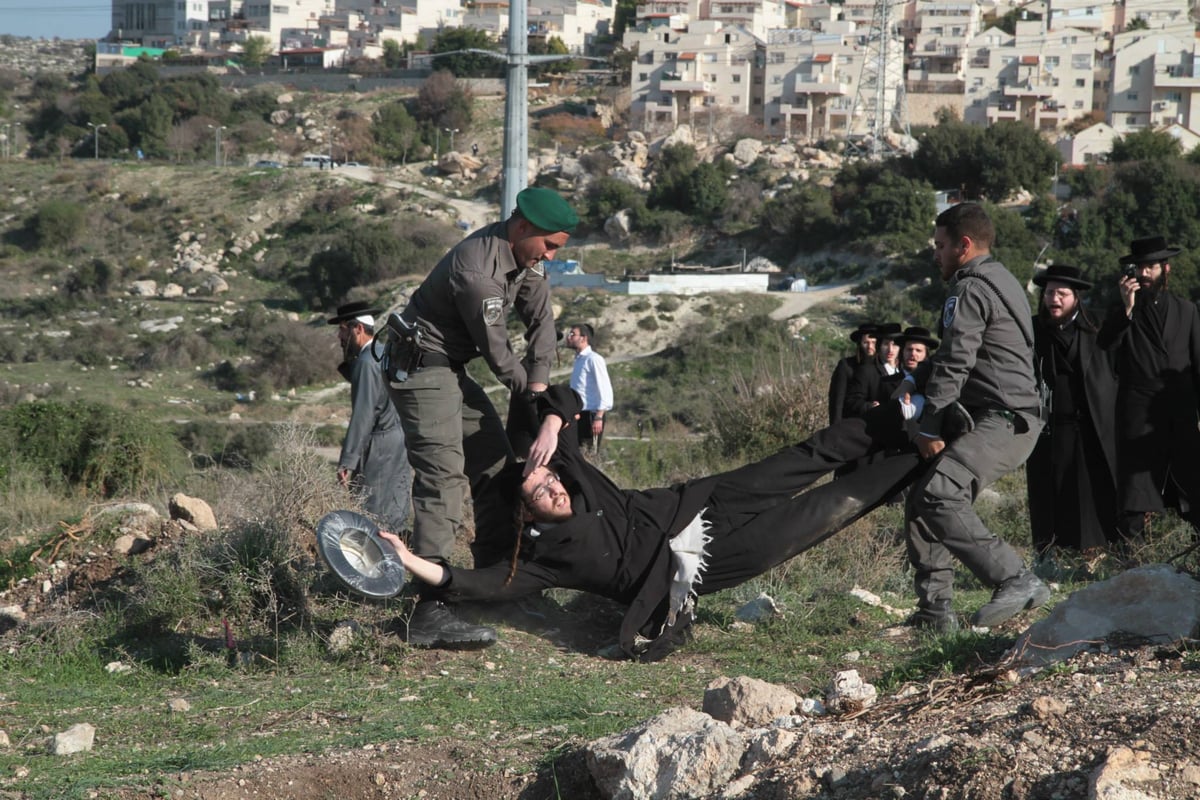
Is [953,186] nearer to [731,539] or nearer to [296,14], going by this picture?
[731,539]

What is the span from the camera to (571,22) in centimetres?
10388

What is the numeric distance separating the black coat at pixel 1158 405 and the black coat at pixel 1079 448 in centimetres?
7

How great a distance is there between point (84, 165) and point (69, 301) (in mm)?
24310

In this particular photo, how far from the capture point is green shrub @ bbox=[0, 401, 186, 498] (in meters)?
10.4

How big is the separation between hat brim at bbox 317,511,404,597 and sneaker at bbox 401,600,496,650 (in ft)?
1.03

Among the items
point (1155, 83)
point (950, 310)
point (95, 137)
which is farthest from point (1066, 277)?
point (95, 137)

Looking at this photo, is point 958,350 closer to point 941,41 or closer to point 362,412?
point 362,412

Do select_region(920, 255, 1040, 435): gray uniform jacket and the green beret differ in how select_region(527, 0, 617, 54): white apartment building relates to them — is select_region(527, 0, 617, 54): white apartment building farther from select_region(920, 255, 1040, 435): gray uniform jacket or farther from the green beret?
select_region(920, 255, 1040, 435): gray uniform jacket

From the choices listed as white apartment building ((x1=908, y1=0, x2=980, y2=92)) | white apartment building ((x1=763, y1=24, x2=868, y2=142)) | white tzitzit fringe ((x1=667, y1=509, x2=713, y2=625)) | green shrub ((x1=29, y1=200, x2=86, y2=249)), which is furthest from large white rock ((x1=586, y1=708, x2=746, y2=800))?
white apartment building ((x1=908, y1=0, x2=980, y2=92))

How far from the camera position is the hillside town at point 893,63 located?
2852 inches

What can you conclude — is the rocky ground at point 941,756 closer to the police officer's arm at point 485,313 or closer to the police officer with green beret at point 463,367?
the police officer with green beret at point 463,367

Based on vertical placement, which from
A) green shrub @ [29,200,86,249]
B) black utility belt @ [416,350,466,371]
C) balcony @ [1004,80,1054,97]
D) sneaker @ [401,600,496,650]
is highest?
balcony @ [1004,80,1054,97]


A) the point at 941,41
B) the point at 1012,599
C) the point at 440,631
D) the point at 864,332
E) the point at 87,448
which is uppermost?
the point at 941,41

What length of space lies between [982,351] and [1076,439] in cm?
216
